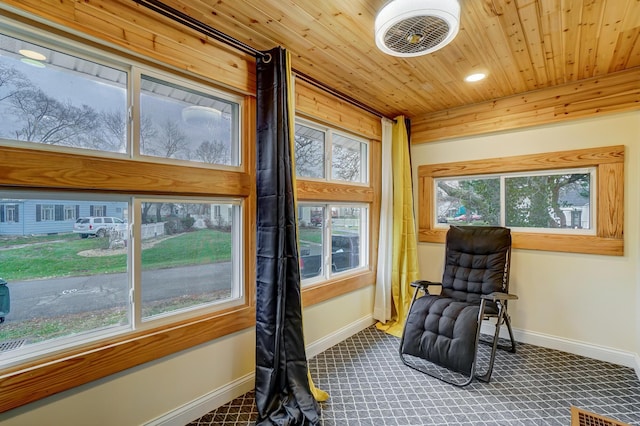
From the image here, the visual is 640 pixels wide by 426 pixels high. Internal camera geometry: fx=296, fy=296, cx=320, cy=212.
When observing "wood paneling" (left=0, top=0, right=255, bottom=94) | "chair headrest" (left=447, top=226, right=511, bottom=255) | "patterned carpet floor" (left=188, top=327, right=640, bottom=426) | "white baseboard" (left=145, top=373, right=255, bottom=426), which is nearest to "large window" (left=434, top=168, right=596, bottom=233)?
"chair headrest" (left=447, top=226, right=511, bottom=255)

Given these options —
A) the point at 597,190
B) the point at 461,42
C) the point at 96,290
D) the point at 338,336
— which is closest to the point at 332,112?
the point at 461,42

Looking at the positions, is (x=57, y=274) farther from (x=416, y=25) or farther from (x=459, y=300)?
(x=459, y=300)

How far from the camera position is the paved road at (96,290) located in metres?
1.39

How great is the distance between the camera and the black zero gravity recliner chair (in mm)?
2201

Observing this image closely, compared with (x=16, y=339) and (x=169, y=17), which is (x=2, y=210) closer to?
(x=16, y=339)

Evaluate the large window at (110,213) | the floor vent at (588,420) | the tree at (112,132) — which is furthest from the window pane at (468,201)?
the tree at (112,132)

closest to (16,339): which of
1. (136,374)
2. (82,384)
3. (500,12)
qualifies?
(82,384)

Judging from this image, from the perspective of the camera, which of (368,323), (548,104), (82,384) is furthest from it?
(368,323)

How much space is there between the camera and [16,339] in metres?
1.35

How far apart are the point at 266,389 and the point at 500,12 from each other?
267 cm

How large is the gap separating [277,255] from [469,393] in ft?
5.47

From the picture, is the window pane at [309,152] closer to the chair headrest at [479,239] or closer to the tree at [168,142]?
the tree at [168,142]

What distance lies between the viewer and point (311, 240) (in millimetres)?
2842

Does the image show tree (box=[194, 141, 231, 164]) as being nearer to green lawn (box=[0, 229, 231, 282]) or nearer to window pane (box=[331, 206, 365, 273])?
green lawn (box=[0, 229, 231, 282])
